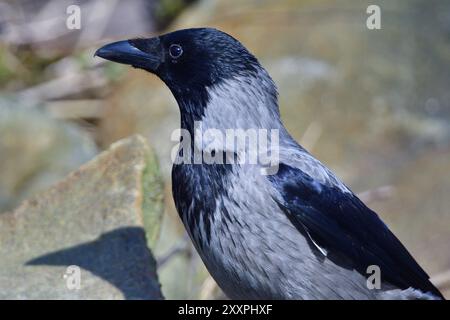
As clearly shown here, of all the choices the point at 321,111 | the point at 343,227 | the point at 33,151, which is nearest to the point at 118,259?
the point at 343,227

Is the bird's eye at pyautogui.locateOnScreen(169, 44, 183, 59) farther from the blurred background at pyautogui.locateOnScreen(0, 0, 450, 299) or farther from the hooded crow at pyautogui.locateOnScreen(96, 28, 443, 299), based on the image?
the blurred background at pyautogui.locateOnScreen(0, 0, 450, 299)

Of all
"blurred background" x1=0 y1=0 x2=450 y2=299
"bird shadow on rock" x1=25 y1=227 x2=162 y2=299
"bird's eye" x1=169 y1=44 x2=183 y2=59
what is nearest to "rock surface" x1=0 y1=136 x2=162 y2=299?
"bird shadow on rock" x1=25 y1=227 x2=162 y2=299

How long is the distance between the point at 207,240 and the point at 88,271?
1109mm

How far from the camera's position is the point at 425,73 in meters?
8.31

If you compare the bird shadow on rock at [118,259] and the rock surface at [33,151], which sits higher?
the rock surface at [33,151]

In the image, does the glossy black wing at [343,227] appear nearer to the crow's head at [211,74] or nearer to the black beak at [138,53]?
the crow's head at [211,74]

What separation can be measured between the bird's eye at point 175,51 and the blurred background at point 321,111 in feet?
6.57

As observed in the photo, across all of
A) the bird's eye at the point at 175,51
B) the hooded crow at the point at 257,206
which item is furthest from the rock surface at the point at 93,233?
the bird's eye at the point at 175,51

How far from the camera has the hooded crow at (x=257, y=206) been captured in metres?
4.45
